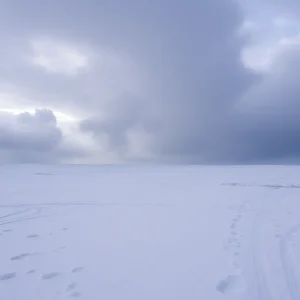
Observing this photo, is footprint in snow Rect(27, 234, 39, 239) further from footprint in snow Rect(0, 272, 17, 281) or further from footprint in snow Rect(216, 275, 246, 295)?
footprint in snow Rect(216, 275, 246, 295)

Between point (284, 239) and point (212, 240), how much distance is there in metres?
1.74

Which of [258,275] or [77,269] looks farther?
[77,269]

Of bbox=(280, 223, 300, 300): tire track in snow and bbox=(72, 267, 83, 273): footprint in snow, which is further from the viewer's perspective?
bbox=(72, 267, 83, 273): footprint in snow

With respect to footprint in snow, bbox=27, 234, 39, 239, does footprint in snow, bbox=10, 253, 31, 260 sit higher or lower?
lower

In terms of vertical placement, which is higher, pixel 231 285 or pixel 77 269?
pixel 77 269

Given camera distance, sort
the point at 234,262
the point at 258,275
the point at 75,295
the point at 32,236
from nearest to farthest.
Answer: the point at 75,295, the point at 258,275, the point at 234,262, the point at 32,236

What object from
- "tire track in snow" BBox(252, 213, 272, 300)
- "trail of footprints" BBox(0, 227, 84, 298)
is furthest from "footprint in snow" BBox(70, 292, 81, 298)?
"tire track in snow" BBox(252, 213, 272, 300)

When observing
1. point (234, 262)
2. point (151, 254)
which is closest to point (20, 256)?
point (151, 254)

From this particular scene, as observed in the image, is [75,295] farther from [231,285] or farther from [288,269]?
[288,269]

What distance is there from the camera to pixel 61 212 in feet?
37.2

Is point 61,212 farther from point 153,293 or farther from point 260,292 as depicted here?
point 260,292

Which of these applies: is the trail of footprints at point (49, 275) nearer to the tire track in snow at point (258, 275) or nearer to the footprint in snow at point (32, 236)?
the footprint in snow at point (32, 236)

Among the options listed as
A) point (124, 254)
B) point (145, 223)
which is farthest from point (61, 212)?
point (124, 254)

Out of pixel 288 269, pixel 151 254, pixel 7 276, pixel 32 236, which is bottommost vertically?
pixel 288 269
